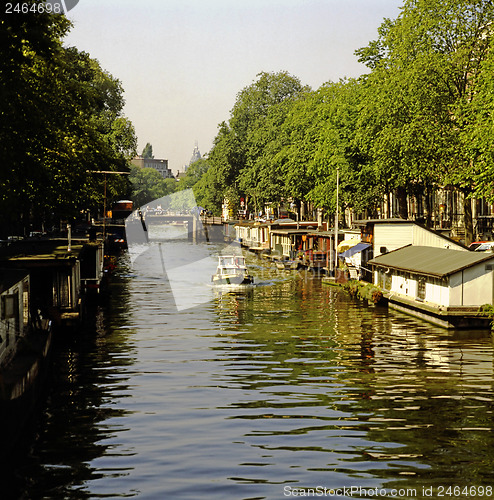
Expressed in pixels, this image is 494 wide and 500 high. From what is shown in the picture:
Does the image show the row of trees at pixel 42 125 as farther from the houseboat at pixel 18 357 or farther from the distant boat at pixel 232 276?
the distant boat at pixel 232 276

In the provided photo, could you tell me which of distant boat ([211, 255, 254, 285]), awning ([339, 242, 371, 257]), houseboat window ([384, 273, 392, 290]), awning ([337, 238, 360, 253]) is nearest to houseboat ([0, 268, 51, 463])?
houseboat window ([384, 273, 392, 290])

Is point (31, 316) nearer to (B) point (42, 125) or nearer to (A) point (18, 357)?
(A) point (18, 357)

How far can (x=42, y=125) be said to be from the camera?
33500 mm

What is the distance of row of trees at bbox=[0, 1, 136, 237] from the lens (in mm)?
29359

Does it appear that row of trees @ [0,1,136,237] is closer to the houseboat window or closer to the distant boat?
the distant boat

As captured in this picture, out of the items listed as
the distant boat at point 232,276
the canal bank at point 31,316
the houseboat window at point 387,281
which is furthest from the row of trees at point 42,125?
the houseboat window at point 387,281

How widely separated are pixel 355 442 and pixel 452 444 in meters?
2.63

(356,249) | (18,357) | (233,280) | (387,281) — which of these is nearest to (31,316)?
(18,357)

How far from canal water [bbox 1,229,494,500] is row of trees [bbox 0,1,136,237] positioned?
8.24m

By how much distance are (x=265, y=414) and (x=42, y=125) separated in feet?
54.0

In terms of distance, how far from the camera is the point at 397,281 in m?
53.0

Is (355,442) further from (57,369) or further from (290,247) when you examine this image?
(290,247)

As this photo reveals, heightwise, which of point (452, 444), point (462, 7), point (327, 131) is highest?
point (462, 7)

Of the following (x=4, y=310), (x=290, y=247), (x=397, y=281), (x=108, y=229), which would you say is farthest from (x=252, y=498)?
(x=108, y=229)
